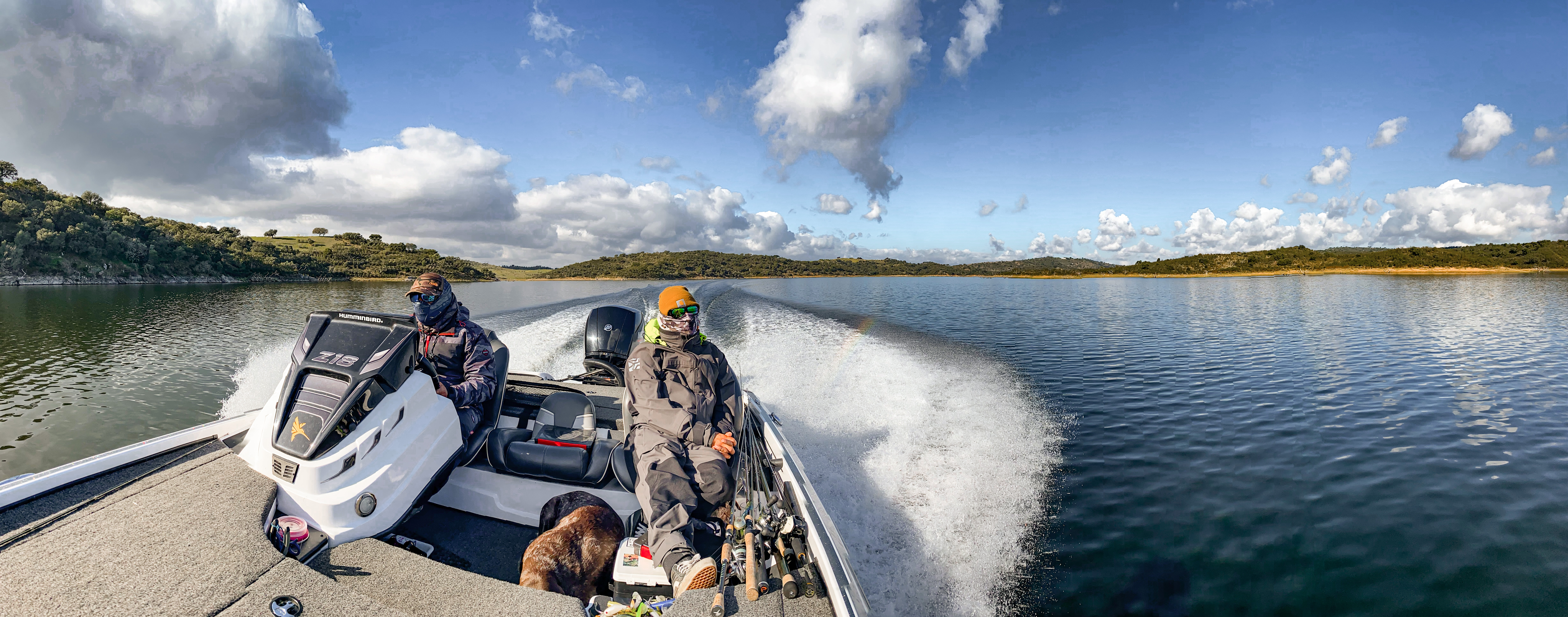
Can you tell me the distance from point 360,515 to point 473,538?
856 millimetres

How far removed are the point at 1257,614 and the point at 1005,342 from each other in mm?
11422

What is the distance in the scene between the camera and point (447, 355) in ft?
14.1

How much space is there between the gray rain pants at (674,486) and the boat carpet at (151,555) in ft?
5.49

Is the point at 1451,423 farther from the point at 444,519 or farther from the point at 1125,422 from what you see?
the point at 444,519

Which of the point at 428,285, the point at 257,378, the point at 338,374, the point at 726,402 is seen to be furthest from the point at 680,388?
the point at 257,378

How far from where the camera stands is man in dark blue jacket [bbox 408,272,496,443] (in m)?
4.24

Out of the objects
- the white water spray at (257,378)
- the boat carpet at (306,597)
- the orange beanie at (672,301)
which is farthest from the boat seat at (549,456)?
the white water spray at (257,378)

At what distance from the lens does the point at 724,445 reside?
3633mm

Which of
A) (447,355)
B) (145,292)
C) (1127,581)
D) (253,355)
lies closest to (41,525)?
(447,355)

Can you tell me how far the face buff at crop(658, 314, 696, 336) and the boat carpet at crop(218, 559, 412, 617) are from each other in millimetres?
2159

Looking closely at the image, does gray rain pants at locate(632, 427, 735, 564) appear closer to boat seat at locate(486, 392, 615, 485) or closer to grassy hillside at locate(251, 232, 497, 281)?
boat seat at locate(486, 392, 615, 485)

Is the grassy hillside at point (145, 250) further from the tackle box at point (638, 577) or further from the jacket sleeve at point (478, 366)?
the tackle box at point (638, 577)

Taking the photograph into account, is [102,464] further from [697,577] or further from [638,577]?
[697,577]

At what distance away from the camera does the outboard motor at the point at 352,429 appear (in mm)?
2902
